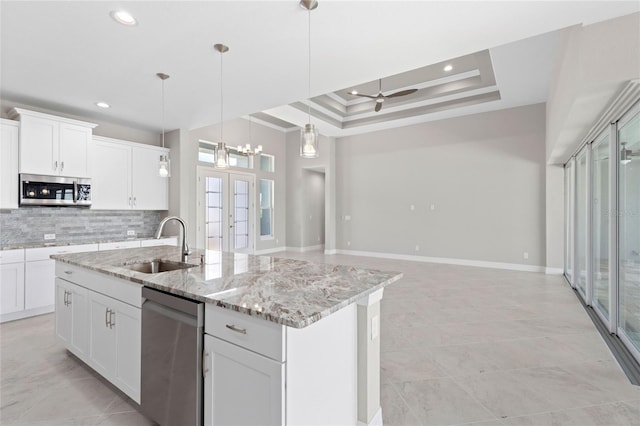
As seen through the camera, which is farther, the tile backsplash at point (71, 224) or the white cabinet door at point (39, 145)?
the tile backsplash at point (71, 224)

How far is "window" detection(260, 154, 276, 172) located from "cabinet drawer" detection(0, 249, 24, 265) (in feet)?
17.7

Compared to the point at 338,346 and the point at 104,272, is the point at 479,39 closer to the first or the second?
the point at 338,346

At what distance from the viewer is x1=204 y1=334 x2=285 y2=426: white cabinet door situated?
1.22 m

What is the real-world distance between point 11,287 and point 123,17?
3.37 m

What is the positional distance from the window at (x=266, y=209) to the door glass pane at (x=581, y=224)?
21.7 ft

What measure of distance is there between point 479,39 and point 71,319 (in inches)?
168

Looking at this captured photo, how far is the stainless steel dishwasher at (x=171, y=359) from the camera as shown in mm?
1489

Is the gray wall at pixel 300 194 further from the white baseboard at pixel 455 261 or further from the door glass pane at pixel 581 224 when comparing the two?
the door glass pane at pixel 581 224

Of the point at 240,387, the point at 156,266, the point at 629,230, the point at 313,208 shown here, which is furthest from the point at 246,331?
the point at 313,208

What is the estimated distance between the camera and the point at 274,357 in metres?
1.22

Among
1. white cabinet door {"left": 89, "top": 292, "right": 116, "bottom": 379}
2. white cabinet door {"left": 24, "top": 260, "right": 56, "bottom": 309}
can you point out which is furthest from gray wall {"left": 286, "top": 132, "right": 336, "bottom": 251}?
white cabinet door {"left": 89, "top": 292, "right": 116, "bottom": 379}

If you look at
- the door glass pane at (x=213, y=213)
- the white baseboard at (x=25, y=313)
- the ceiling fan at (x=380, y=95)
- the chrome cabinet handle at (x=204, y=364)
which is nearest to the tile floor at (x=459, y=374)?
the white baseboard at (x=25, y=313)

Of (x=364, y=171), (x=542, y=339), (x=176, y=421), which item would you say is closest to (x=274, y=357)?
(x=176, y=421)

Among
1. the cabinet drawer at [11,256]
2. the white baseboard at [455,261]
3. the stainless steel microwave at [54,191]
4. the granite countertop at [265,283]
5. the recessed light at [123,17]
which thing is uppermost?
the recessed light at [123,17]
